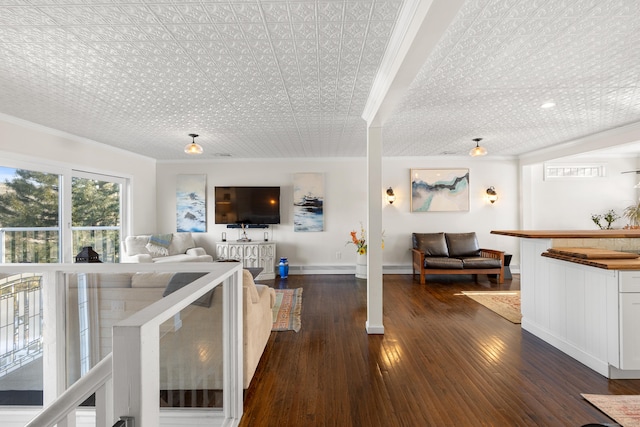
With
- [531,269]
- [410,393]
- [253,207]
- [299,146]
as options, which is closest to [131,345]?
[410,393]

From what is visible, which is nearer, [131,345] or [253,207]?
[131,345]

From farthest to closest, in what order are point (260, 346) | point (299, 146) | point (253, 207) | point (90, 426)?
point (253, 207), point (299, 146), point (260, 346), point (90, 426)

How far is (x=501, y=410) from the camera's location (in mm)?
1921

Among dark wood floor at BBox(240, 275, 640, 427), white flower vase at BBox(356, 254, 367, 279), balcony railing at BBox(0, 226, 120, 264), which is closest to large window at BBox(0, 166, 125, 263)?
balcony railing at BBox(0, 226, 120, 264)

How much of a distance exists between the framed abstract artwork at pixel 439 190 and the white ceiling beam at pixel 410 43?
12.5 feet

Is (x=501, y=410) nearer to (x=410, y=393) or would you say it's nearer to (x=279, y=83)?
(x=410, y=393)

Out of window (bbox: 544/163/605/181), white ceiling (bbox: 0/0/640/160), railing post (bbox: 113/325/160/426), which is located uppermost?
white ceiling (bbox: 0/0/640/160)

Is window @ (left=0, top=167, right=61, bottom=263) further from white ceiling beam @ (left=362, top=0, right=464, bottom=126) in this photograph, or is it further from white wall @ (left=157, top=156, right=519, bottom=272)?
white ceiling beam @ (left=362, top=0, right=464, bottom=126)

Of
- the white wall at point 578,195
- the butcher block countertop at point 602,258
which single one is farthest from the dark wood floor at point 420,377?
the white wall at point 578,195

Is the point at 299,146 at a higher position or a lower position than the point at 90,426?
higher

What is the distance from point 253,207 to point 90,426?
445cm

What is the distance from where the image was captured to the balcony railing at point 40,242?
138 inches

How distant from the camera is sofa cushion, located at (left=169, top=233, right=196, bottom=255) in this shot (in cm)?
565

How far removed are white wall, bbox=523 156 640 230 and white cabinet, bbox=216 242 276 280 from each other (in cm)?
546
